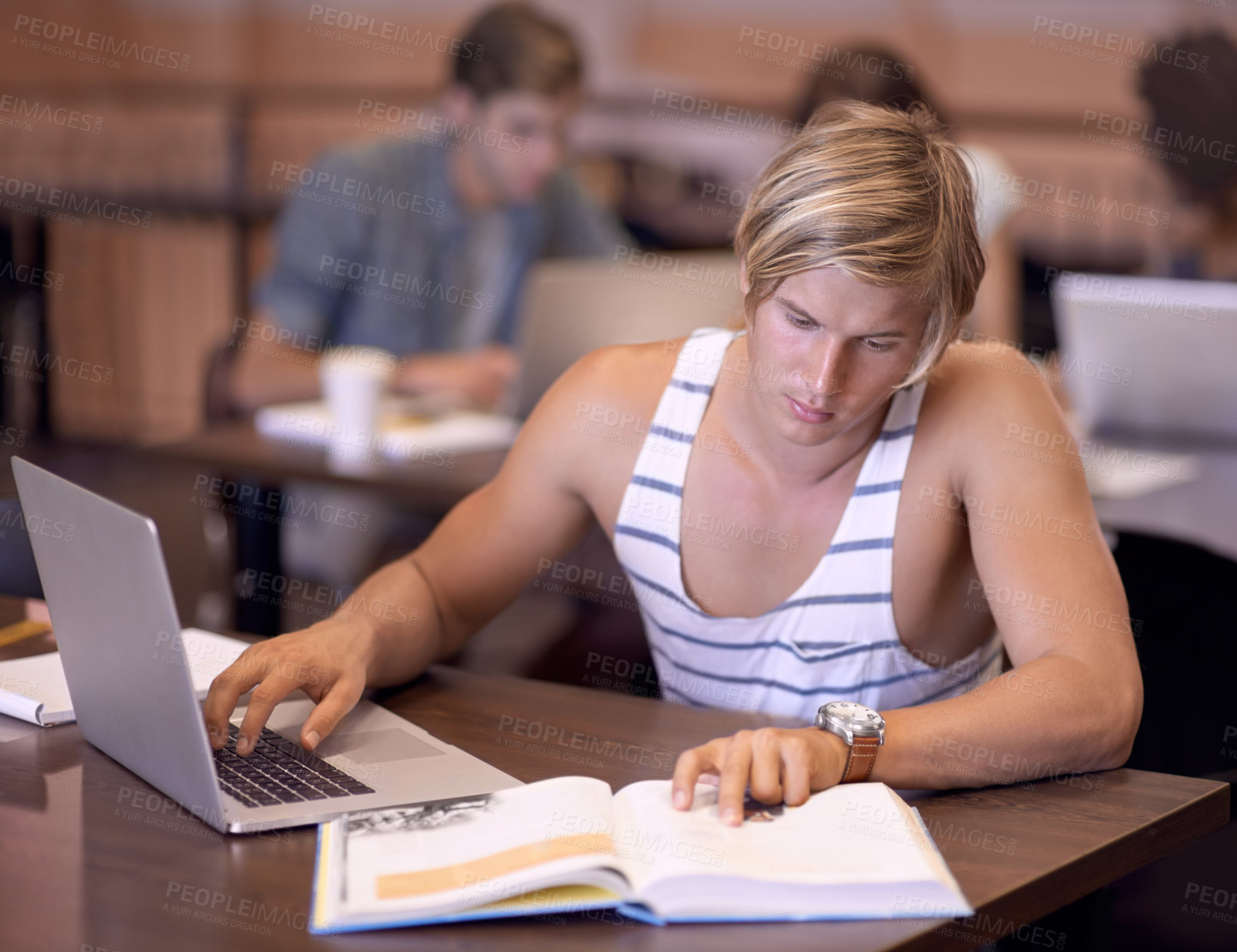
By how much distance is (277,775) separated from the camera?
1.04 m

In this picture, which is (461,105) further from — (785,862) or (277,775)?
(785,862)

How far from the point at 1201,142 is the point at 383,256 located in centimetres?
176

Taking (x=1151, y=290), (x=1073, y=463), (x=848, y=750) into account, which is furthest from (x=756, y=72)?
(x=848, y=750)

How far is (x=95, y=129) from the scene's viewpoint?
5.76 m

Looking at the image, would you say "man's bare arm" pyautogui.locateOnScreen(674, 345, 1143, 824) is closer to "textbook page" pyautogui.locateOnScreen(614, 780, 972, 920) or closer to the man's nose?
"textbook page" pyautogui.locateOnScreen(614, 780, 972, 920)

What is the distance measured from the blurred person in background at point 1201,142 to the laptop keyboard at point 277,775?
2.22 m

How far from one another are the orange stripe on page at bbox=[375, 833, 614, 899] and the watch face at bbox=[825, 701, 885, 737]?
25cm

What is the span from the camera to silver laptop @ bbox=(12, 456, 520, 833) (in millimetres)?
914

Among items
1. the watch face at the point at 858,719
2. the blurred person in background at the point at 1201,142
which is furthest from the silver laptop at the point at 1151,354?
the watch face at the point at 858,719

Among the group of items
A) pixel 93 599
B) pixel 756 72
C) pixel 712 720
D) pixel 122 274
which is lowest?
pixel 122 274

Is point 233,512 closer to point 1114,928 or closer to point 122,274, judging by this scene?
point 1114,928

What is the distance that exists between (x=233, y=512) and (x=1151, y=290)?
172cm

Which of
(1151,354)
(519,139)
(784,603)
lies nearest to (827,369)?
(784,603)

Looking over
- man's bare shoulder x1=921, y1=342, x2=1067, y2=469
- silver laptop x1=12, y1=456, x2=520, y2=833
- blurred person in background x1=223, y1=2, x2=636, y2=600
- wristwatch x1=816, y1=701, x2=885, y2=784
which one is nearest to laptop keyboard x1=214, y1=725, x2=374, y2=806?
silver laptop x1=12, y1=456, x2=520, y2=833
